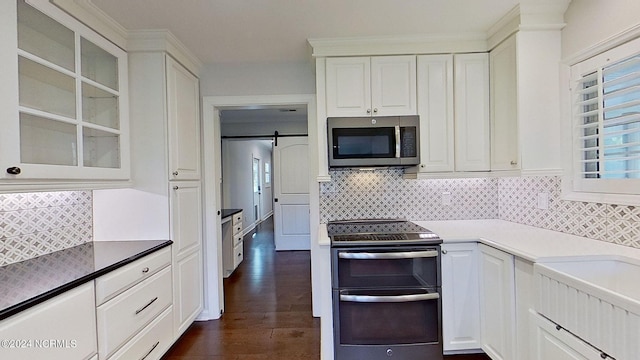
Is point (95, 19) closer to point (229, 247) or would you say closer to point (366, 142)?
point (366, 142)

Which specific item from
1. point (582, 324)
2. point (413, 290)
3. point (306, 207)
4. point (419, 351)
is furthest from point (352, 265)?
point (306, 207)

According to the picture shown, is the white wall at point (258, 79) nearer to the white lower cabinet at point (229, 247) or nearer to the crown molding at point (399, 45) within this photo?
the crown molding at point (399, 45)

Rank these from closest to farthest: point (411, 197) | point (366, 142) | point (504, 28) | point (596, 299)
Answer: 1. point (596, 299)
2. point (504, 28)
3. point (366, 142)
4. point (411, 197)

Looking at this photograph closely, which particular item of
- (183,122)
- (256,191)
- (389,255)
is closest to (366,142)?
(389,255)

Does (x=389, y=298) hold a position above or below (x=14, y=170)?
below

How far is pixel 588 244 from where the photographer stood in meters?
1.85

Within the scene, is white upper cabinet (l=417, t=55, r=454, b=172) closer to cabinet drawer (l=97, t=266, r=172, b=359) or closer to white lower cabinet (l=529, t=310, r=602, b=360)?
white lower cabinet (l=529, t=310, r=602, b=360)

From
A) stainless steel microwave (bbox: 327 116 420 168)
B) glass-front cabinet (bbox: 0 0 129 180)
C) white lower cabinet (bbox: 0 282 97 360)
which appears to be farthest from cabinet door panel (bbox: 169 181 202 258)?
stainless steel microwave (bbox: 327 116 420 168)

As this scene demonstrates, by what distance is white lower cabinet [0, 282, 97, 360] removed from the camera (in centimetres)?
118

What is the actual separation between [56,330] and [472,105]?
285 cm

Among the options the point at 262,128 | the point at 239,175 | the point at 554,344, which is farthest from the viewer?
the point at 239,175

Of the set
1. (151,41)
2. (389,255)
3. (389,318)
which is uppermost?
(151,41)

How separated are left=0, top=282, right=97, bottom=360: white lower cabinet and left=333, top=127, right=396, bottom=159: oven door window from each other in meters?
1.77

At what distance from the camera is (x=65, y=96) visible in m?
1.82
